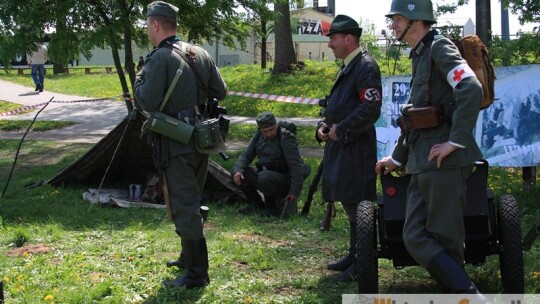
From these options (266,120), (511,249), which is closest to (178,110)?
(511,249)

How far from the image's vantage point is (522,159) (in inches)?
301

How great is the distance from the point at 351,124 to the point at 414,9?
3.98 feet

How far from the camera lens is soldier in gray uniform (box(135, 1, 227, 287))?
4609mm

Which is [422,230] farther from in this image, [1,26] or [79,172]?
[1,26]

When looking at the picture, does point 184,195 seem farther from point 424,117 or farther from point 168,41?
point 424,117

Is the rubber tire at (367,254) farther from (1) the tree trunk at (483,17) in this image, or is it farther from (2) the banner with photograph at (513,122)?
(1) the tree trunk at (483,17)

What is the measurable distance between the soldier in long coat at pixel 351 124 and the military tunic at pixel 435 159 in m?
0.98

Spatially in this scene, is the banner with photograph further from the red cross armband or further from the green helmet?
the red cross armband

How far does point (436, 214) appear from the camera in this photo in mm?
3582

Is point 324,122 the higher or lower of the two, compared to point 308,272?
higher

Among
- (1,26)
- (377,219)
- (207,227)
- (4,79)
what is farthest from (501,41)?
(4,79)

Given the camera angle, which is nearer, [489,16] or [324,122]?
[324,122]

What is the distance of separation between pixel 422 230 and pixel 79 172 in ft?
18.5

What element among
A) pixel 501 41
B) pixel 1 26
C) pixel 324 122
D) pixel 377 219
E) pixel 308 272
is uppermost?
pixel 1 26
